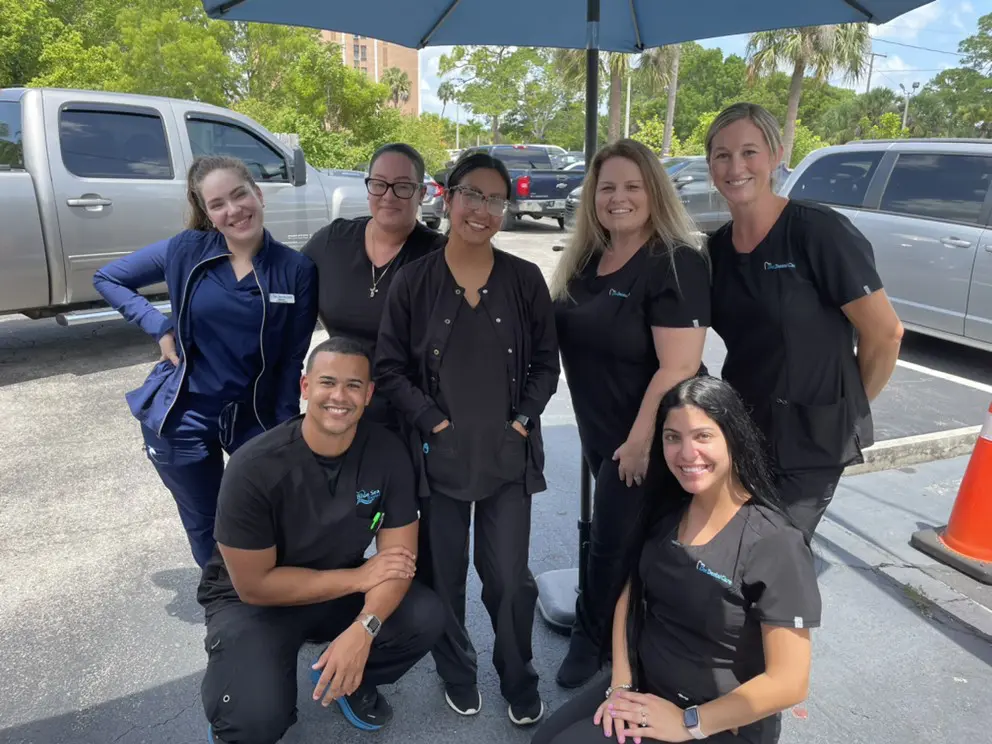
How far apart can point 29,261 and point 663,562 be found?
5731 millimetres

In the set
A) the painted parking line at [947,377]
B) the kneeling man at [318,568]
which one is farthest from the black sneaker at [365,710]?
the painted parking line at [947,377]

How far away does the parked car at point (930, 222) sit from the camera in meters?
5.84

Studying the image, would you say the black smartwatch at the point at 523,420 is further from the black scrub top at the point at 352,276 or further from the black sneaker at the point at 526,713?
the black sneaker at the point at 526,713

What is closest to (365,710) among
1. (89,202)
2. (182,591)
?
(182,591)

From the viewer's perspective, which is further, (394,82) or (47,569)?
(394,82)

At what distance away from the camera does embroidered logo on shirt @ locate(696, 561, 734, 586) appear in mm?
1746

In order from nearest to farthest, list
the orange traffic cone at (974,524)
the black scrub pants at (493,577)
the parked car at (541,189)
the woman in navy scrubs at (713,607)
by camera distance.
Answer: the woman in navy scrubs at (713,607)
the black scrub pants at (493,577)
the orange traffic cone at (974,524)
the parked car at (541,189)

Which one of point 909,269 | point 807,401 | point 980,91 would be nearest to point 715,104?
point 980,91

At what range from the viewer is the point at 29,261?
219 inches

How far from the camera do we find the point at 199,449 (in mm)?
2570

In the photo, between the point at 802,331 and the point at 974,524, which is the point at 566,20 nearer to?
the point at 802,331

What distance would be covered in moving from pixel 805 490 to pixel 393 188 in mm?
1739

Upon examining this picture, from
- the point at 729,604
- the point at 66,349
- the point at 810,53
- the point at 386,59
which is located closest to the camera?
the point at 729,604

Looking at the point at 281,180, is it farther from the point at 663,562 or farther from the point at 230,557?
the point at 663,562
